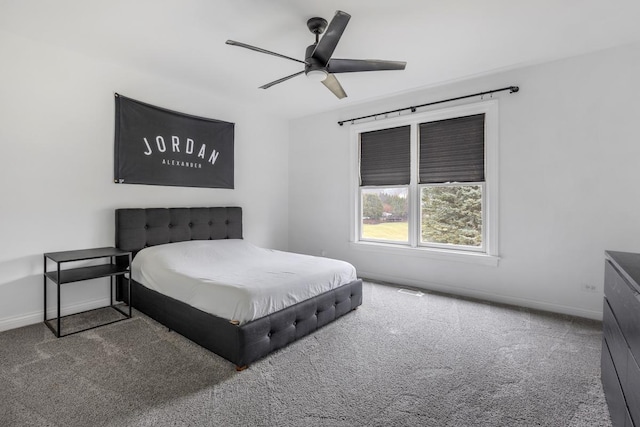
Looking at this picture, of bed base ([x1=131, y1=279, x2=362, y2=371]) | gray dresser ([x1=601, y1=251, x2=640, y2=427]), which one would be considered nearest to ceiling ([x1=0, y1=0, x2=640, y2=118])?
gray dresser ([x1=601, y1=251, x2=640, y2=427])

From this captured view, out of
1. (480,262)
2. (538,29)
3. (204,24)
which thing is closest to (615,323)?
(480,262)

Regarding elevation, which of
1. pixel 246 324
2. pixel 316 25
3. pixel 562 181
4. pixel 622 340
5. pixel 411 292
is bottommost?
pixel 411 292

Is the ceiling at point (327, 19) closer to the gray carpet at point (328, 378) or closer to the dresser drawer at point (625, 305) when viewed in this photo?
the dresser drawer at point (625, 305)

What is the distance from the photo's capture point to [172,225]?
371 cm

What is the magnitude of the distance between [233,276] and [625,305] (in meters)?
2.46

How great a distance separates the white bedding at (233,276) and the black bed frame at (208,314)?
0.07 m

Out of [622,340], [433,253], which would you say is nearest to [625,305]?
[622,340]

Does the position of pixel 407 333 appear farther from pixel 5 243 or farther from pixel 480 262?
pixel 5 243

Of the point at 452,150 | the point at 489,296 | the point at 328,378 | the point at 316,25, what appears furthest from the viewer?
the point at 452,150

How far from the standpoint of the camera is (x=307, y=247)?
17.1ft

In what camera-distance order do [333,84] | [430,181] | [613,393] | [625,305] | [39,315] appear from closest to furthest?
[625,305], [613,393], [333,84], [39,315], [430,181]

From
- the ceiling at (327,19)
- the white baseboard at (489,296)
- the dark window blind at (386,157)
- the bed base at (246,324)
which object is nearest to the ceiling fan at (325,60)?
the ceiling at (327,19)

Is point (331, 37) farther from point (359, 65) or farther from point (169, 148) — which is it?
point (169, 148)

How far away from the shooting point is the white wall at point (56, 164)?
2.74 m
